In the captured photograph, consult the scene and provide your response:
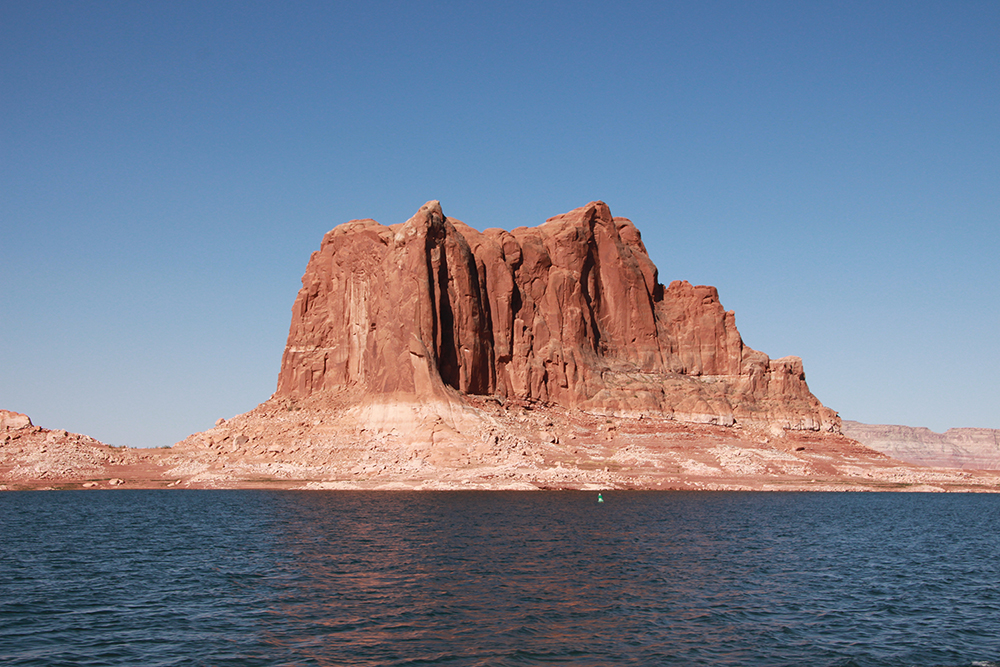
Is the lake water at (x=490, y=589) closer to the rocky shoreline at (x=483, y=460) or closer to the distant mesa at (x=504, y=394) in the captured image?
the rocky shoreline at (x=483, y=460)

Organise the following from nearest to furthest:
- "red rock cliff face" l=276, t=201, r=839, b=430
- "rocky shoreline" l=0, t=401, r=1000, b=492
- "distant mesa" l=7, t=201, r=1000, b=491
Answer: "rocky shoreline" l=0, t=401, r=1000, b=492 < "distant mesa" l=7, t=201, r=1000, b=491 < "red rock cliff face" l=276, t=201, r=839, b=430

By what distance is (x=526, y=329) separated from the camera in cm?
10519

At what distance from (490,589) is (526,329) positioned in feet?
255

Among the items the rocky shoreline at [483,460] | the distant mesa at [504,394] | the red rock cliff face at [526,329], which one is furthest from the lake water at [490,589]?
the red rock cliff face at [526,329]

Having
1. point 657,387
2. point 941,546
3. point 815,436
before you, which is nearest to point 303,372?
point 657,387

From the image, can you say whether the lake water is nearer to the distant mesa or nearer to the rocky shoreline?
the rocky shoreline

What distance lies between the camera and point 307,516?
5075 cm

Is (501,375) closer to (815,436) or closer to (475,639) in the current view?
(815,436)

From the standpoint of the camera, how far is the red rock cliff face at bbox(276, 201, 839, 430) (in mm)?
93000

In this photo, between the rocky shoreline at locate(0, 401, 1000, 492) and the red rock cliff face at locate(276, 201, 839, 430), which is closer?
the rocky shoreline at locate(0, 401, 1000, 492)

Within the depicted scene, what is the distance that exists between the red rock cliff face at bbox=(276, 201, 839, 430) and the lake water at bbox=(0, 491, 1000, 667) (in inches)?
1640

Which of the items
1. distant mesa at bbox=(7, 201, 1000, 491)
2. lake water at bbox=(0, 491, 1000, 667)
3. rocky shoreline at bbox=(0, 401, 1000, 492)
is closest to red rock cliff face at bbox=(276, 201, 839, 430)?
distant mesa at bbox=(7, 201, 1000, 491)

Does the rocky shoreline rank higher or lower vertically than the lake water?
higher

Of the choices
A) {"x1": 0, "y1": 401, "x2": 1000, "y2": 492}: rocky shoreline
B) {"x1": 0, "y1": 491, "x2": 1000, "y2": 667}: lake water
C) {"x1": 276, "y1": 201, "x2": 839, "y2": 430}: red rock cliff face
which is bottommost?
{"x1": 0, "y1": 491, "x2": 1000, "y2": 667}: lake water
